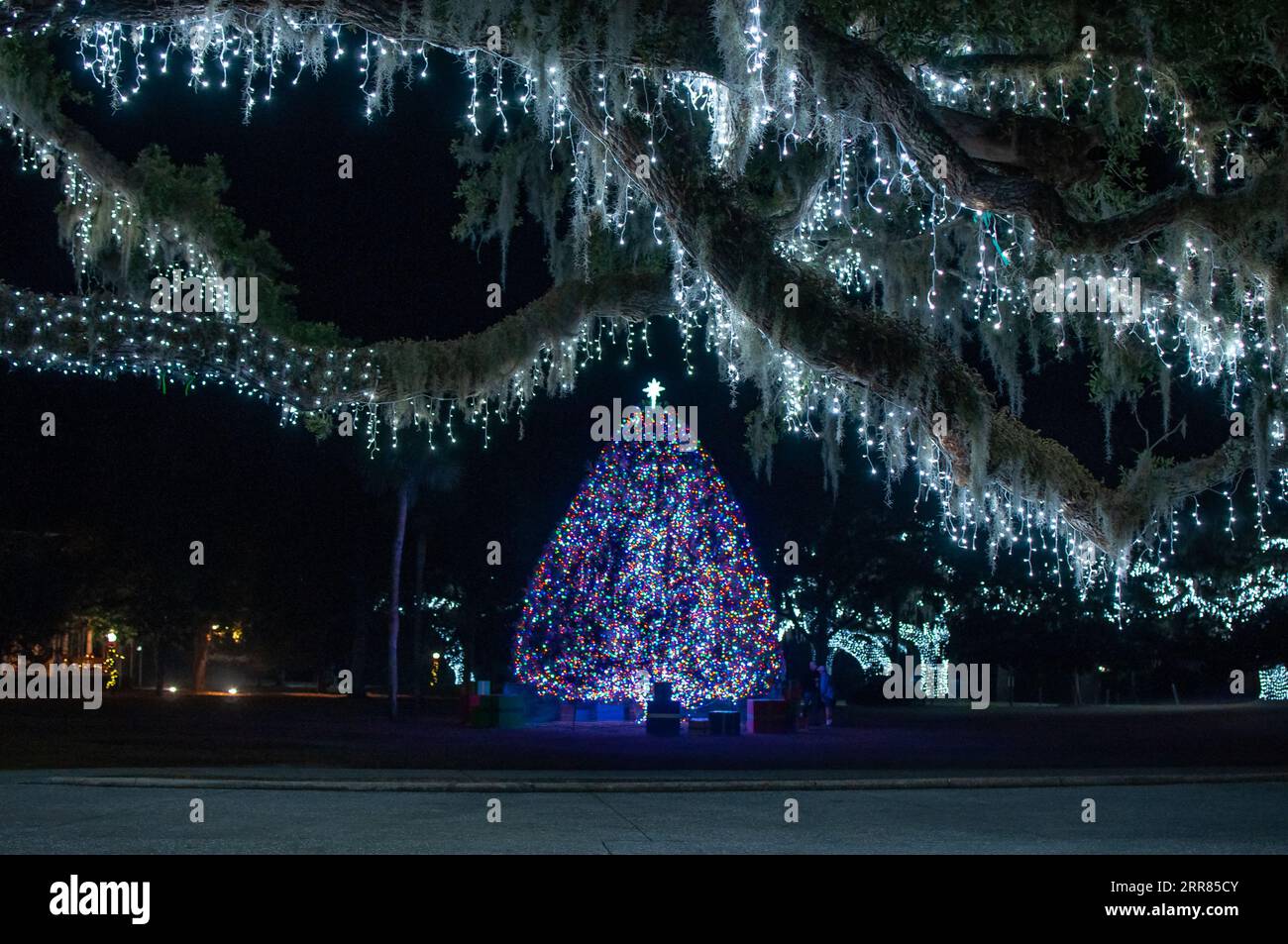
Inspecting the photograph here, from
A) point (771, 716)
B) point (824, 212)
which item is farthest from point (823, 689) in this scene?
point (824, 212)

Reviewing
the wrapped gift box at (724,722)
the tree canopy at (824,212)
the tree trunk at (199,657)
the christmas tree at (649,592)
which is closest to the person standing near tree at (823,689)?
the christmas tree at (649,592)

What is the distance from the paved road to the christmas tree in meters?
14.1

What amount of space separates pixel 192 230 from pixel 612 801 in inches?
243

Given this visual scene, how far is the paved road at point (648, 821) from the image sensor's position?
8.70 m

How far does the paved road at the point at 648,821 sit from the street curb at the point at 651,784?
0.95 ft

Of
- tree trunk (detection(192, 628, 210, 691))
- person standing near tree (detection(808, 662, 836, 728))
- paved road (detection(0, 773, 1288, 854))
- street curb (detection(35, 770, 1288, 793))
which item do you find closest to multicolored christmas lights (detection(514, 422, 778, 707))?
person standing near tree (detection(808, 662, 836, 728))

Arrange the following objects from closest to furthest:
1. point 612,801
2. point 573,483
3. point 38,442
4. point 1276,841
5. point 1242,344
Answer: point 1276,841 → point 1242,344 → point 612,801 → point 38,442 → point 573,483

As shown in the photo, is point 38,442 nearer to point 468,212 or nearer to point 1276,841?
point 468,212

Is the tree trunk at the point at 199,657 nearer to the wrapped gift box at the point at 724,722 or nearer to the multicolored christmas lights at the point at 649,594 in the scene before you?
the multicolored christmas lights at the point at 649,594

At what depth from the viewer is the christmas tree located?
89.8 ft

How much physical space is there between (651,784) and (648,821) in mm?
3059

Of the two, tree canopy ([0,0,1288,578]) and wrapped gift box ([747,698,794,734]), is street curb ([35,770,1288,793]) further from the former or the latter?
wrapped gift box ([747,698,794,734])

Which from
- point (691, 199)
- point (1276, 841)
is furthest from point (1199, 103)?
point (1276, 841)

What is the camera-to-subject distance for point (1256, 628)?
35.0 m
